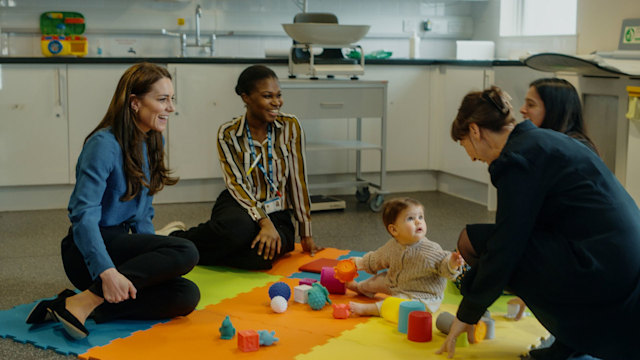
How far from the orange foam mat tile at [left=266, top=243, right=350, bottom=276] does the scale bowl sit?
53.8 inches

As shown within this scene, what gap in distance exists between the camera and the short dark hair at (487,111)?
1.94m

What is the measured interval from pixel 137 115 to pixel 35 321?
2.40 ft

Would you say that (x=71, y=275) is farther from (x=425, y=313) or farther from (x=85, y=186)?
(x=425, y=313)

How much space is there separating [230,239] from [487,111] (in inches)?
57.2

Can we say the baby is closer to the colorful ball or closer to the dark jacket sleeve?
the colorful ball

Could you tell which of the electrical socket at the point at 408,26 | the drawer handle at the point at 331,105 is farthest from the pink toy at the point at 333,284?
the electrical socket at the point at 408,26

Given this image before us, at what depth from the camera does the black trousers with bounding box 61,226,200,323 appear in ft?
7.93

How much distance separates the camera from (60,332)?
7.73ft

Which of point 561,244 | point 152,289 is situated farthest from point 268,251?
point 561,244

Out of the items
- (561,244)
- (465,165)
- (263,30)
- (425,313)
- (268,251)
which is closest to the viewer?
(561,244)

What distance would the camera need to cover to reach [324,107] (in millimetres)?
4453

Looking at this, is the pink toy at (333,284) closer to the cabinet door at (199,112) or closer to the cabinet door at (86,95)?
the cabinet door at (199,112)

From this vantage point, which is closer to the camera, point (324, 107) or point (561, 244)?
point (561, 244)

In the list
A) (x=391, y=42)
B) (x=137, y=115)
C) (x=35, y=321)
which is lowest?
A: (x=35, y=321)
